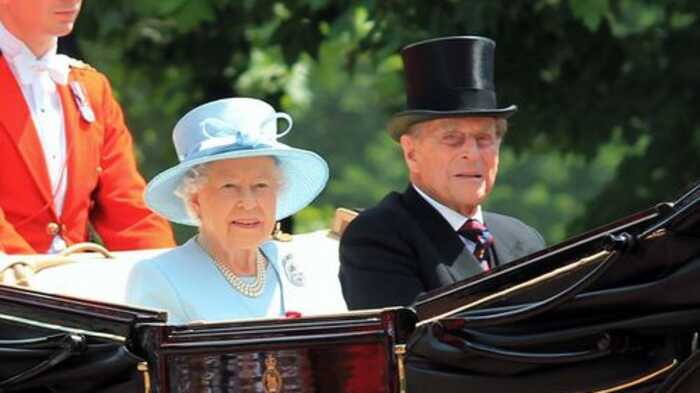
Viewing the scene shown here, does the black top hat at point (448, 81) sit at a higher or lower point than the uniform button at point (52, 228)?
higher

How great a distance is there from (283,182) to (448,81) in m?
0.53

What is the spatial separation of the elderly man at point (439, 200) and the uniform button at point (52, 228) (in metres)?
0.88

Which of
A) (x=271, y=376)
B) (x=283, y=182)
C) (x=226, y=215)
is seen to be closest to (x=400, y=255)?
(x=283, y=182)

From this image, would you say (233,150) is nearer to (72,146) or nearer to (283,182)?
(283,182)

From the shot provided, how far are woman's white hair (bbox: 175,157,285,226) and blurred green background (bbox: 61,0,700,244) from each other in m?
3.08

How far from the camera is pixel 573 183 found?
27.6 meters

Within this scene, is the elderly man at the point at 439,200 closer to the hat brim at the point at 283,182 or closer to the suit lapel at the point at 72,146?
the hat brim at the point at 283,182

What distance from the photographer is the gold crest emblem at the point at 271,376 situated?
202 inches

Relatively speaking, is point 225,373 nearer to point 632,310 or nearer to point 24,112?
point 632,310

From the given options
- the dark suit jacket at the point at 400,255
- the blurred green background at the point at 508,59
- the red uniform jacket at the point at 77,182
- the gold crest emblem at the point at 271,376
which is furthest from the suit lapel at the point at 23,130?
the blurred green background at the point at 508,59

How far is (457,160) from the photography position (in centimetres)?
596

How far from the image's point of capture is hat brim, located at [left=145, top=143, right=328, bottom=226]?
5691 mm

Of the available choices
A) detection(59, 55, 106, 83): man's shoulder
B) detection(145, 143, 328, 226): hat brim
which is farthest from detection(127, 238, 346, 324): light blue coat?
detection(59, 55, 106, 83): man's shoulder

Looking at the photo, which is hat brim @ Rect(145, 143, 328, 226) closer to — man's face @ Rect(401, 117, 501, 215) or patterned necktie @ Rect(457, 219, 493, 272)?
man's face @ Rect(401, 117, 501, 215)
